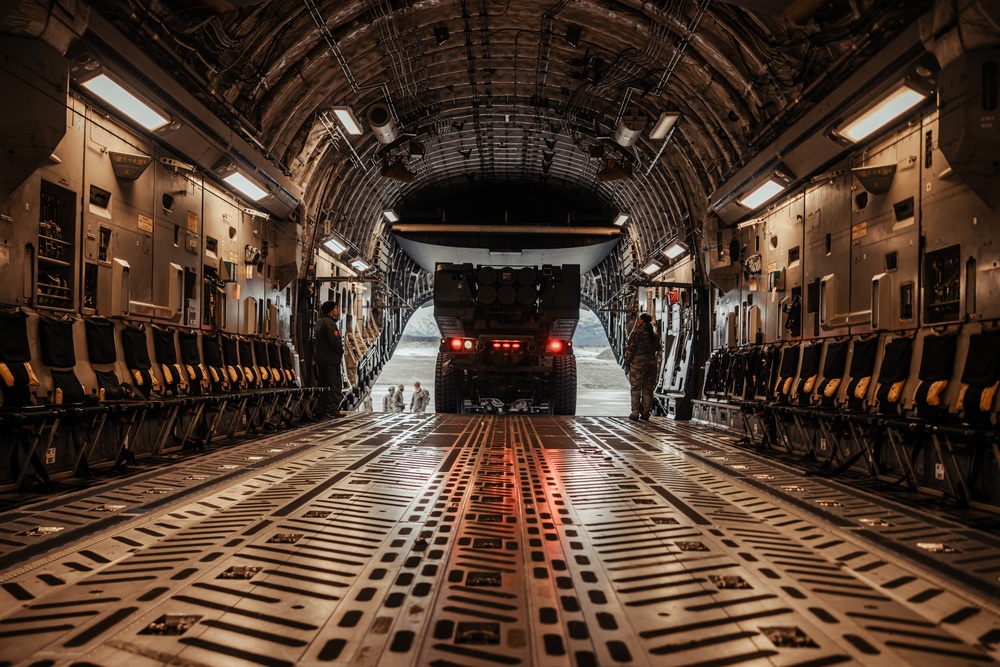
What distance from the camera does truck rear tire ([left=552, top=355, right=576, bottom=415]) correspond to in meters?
15.8

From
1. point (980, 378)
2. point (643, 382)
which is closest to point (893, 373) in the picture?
point (980, 378)

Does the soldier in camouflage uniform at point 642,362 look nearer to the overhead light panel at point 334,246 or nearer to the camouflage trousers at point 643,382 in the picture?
the camouflage trousers at point 643,382

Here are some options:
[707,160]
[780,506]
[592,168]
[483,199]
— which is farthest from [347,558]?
[483,199]

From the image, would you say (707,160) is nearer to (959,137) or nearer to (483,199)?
(959,137)

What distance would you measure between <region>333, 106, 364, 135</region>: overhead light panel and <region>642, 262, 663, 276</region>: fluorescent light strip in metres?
8.25

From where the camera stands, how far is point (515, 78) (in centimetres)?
1463

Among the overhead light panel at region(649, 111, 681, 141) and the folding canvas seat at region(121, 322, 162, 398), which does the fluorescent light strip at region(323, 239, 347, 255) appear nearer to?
the overhead light panel at region(649, 111, 681, 141)

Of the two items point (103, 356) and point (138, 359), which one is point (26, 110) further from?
point (138, 359)

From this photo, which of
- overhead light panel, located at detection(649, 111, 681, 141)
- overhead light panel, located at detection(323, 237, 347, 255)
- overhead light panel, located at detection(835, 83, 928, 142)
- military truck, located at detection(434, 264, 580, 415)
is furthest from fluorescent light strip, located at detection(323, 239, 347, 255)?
overhead light panel, located at detection(835, 83, 928, 142)

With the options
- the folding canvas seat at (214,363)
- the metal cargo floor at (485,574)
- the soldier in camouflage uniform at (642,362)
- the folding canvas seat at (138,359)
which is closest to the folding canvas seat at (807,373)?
the metal cargo floor at (485,574)

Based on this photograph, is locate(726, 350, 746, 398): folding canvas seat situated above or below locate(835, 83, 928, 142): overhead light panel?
below

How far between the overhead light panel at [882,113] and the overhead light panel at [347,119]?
755 cm

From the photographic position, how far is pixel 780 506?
534 cm

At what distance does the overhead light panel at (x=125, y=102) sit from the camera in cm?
676
